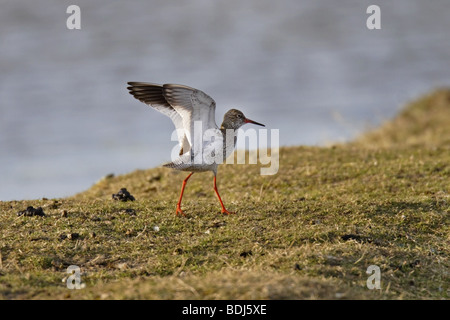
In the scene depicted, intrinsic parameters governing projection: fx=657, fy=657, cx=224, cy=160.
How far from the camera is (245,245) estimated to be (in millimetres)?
6801

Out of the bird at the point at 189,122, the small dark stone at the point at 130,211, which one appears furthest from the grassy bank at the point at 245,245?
the bird at the point at 189,122

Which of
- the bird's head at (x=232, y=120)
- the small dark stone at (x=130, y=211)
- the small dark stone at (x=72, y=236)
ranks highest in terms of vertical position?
the bird's head at (x=232, y=120)

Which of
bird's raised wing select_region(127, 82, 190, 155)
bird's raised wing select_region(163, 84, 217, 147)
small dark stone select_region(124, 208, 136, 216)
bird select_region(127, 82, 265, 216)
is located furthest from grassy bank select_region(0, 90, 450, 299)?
bird's raised wing select_region(163, 84, 217, 147)

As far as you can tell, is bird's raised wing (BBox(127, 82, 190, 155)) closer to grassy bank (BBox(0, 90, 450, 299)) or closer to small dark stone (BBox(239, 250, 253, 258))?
grassy bank (BBox(0, 90, 450, 299))

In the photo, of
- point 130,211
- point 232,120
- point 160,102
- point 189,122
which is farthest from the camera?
point 232,120

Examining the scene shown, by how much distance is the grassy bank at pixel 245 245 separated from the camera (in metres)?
5.54

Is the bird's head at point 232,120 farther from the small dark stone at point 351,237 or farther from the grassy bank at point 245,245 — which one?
the small dark stone at point 351,237

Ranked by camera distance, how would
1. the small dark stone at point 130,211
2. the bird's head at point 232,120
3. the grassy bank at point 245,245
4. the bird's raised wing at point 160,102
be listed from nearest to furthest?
the grassy bank at point 245,245 < the bird's raised wing at point 160,102 < the small dark stone at point 130,211 < the bird's head at point 232,120

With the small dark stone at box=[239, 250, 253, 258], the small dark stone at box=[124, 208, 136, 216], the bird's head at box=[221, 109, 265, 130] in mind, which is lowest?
the small dark stone at box=[239, 250, 253, 258]

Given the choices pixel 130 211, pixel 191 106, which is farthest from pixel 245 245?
pixel 130 211

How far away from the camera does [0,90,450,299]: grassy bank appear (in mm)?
5535

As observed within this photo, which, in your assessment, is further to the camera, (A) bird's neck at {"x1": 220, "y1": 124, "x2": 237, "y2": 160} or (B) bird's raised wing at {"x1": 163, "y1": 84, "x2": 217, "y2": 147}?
(A) bird's neck at {"x1": 220, "y1": 124, "x2": 237, "y2": 160}

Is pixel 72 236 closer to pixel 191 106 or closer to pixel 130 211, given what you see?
pixel 130 211
